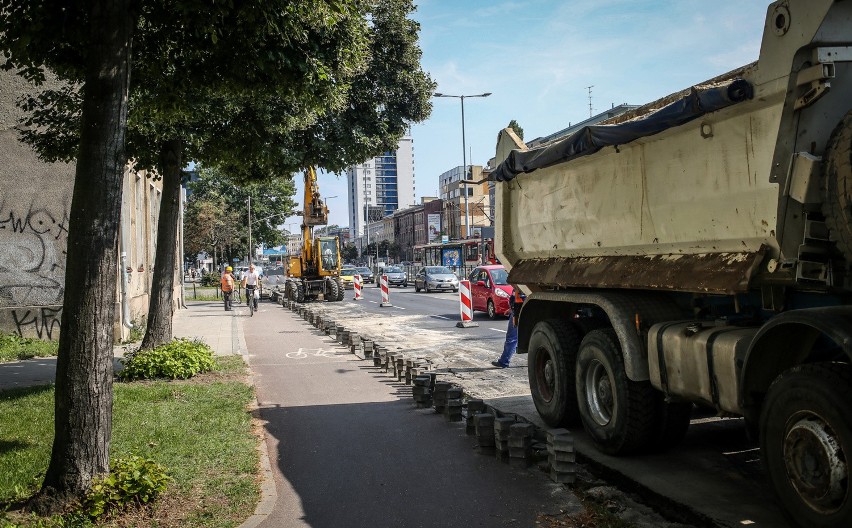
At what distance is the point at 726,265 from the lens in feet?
16.0

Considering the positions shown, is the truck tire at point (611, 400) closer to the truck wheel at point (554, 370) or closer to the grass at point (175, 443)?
the truck wheel at point (554, 370)

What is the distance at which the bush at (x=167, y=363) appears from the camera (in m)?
10.6

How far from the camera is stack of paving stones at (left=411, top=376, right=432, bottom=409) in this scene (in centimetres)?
886

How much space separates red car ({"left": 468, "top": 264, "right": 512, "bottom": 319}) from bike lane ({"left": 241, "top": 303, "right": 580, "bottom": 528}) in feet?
35.0

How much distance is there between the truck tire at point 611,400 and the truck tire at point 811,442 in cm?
175

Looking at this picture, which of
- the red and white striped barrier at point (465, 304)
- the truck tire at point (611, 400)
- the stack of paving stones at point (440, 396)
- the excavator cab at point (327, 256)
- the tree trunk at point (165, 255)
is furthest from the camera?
the excavator cab at point (327, 256)

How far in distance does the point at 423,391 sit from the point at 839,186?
227 inches

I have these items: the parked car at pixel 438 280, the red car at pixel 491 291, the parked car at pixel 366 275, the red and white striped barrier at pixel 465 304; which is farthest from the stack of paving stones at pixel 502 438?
the parked car at pixel 366 275

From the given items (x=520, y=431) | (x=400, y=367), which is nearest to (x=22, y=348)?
(x=400, y=367)

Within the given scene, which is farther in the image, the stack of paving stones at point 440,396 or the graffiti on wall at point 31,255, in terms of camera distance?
the graffiti on wall at point 31,255

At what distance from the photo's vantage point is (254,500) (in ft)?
17.6

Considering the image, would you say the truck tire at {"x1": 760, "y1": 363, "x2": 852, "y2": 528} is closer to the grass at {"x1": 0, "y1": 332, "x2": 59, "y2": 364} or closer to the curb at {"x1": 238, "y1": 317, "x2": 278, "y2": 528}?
the curb at {"x1": 238, "y1": 317, "x2": 278, "y2": 528}

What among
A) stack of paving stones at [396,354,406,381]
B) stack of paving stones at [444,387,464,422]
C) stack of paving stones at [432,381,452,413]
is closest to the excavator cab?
stack of paving stones at [396,354,406,381]

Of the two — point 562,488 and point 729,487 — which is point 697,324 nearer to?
point 729,487
